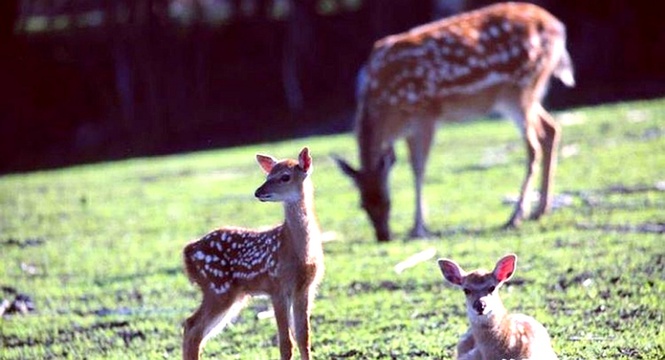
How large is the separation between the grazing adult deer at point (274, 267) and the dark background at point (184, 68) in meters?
17.1

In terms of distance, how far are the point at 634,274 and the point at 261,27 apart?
18.5m

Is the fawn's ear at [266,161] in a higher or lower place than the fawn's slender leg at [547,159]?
higher

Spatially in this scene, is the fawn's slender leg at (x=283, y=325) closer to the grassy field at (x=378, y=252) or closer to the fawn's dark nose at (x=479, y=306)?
the grassy field at (x=378, y=252)

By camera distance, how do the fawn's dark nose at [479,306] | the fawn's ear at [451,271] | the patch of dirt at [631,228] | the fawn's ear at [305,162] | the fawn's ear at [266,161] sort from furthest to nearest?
the patch of dirt at [631,228] → the fawn's ear at [266,161] → the fawn's ear at [305,162] → the fawn's ear at [451,271] → the fawn's dark nose at [479,306]

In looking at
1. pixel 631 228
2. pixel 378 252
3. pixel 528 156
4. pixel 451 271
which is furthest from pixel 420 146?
pixel 451 271

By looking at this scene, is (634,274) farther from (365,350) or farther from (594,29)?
(594,29)

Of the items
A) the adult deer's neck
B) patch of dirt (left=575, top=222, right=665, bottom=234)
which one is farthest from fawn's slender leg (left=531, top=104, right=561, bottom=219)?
the adult deer's neck

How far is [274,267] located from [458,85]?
5.88m

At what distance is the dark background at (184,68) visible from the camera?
25609 millimetres

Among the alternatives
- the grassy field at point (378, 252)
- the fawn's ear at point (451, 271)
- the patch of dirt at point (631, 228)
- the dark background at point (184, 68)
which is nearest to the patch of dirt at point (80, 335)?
the grassy field at point (378, 252)

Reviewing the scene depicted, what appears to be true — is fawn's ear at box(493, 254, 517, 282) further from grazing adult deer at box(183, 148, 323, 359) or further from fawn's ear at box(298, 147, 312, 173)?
fawn's ear at box(298, 147, 312, 173)

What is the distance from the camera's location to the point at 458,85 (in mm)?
13203

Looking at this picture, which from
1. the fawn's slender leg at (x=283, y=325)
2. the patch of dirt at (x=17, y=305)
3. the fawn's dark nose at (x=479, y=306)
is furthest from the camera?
the patch of dirt at (x=17, y=305)

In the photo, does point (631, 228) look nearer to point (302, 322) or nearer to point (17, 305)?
point (17, 305)
